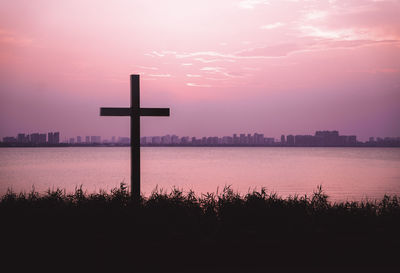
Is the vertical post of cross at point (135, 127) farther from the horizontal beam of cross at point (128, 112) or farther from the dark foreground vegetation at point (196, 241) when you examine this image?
the dark foreground vegetation at point (196, 241)

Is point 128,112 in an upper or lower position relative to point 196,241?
upper

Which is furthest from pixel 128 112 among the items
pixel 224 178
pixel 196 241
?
pixel 224 178

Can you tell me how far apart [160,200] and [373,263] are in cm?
433

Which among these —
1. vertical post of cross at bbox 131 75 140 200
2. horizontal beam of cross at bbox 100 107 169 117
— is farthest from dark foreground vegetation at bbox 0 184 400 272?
horizontal beam of cross at bbox 100 107 169 117

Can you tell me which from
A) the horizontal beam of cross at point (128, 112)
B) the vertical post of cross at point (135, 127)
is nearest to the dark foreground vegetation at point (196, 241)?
the vertical post of cross at point (135, 127)

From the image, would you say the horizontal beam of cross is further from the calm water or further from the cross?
the calm water

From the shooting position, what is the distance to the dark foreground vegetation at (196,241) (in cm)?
635

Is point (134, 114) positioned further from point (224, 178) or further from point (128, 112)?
point (224, 178)

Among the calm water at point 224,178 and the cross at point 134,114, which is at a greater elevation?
the cross at point 134,114

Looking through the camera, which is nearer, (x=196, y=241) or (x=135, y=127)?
(x=196, y=241)

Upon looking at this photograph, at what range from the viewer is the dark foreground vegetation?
20.8 feet

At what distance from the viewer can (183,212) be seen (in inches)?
312

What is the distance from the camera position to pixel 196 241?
6.59m

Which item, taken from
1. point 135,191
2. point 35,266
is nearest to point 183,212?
point 135,191
